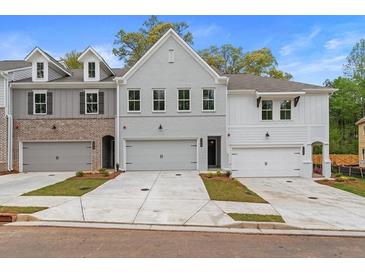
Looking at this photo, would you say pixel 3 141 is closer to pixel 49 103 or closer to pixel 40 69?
pixel 49 103

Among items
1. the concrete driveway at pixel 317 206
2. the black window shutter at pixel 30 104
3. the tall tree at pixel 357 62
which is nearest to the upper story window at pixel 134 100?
the black window shutter at pixel 30 104

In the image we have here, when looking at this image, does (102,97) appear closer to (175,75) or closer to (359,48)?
(175,75)

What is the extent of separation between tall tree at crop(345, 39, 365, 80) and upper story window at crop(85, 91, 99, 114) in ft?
137

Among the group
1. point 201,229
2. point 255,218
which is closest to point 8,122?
point 201,229

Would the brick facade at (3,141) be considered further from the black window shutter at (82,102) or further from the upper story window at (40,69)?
the black window shutter at (82,102)

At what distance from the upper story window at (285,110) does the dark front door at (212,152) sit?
4.79 m

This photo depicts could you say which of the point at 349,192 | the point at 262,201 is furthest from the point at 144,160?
the point at 349,192

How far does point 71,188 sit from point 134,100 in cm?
801

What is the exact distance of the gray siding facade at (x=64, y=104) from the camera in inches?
715

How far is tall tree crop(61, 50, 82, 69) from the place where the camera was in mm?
33656

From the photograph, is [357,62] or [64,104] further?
[357,62]

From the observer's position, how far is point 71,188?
11516mm

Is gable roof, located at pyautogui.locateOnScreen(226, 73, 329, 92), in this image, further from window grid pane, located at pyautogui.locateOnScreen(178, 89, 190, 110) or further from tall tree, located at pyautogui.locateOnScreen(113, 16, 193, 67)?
tall tree, located at pyautogui.locateOnScreen(113, 16, 193, 67)

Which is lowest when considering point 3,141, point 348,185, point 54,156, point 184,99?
point 348,185
